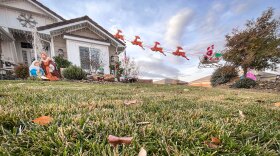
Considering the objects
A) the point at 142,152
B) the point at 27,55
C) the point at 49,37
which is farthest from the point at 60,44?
the point at 142,152

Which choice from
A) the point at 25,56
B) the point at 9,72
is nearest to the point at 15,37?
the point at 25,56

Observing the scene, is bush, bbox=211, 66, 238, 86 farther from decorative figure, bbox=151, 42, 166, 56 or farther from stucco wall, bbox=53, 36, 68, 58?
stucco wall, bbox=53, 36, 68, 58

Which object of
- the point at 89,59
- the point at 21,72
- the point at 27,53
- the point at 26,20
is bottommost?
the point at 21,72

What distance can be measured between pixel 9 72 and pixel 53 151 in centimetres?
1215

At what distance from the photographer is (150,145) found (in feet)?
3.06

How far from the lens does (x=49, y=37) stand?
1248 cm

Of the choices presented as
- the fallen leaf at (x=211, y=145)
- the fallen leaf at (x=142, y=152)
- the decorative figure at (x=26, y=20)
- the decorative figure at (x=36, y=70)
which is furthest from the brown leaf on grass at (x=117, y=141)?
the decorative figure at (x=26, y=20)

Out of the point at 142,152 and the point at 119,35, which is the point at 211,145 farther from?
the point at 119,35

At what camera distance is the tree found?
12.5m

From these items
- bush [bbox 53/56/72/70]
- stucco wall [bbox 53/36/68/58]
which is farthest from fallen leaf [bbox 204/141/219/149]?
stucco wall [bbox 53/36/68/58]

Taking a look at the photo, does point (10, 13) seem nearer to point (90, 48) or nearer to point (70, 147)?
point (90, 48)

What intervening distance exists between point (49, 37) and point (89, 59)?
3.25m

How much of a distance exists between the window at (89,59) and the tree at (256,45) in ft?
35.4

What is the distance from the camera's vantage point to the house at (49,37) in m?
12.5
